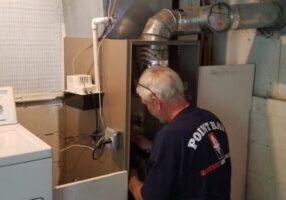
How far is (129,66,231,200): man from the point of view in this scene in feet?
5.03

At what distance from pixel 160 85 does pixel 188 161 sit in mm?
373

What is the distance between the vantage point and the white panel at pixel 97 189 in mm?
1691

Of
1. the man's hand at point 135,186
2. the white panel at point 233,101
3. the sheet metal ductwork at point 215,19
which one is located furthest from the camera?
the white panel at point 233,101

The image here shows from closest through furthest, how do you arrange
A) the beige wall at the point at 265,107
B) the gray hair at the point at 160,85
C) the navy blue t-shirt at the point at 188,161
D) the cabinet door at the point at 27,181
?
the cabinet door at the point at 27,181
the navy blue t-shirt at the point at 188,161
the gray hair at the point at 160,85
the beige wall at the point at 265,107

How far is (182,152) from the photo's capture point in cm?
153

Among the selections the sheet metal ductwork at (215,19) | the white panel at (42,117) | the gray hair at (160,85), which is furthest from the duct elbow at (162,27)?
the white panel at (42,117)

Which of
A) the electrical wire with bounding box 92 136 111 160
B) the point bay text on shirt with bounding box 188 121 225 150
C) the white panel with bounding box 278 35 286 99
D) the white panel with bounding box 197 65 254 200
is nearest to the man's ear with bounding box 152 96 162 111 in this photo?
the point bay text on shirt with bounding box 188 121 225 150

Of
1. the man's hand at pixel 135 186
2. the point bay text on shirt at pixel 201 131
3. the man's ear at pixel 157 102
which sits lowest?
the man's hand at pixel 135 186

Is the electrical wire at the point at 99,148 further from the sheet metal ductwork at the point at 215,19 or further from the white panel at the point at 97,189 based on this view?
the sheet metal ductwork at the point at 215,19

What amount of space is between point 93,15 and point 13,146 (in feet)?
3.41

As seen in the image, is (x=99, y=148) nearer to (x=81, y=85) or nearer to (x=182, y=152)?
(x=81, y=85)

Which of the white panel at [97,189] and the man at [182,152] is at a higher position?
the man at [182,152]

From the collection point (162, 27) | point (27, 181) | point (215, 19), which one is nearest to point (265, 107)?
point (215, 19)

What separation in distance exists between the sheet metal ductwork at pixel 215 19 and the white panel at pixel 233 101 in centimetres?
27
